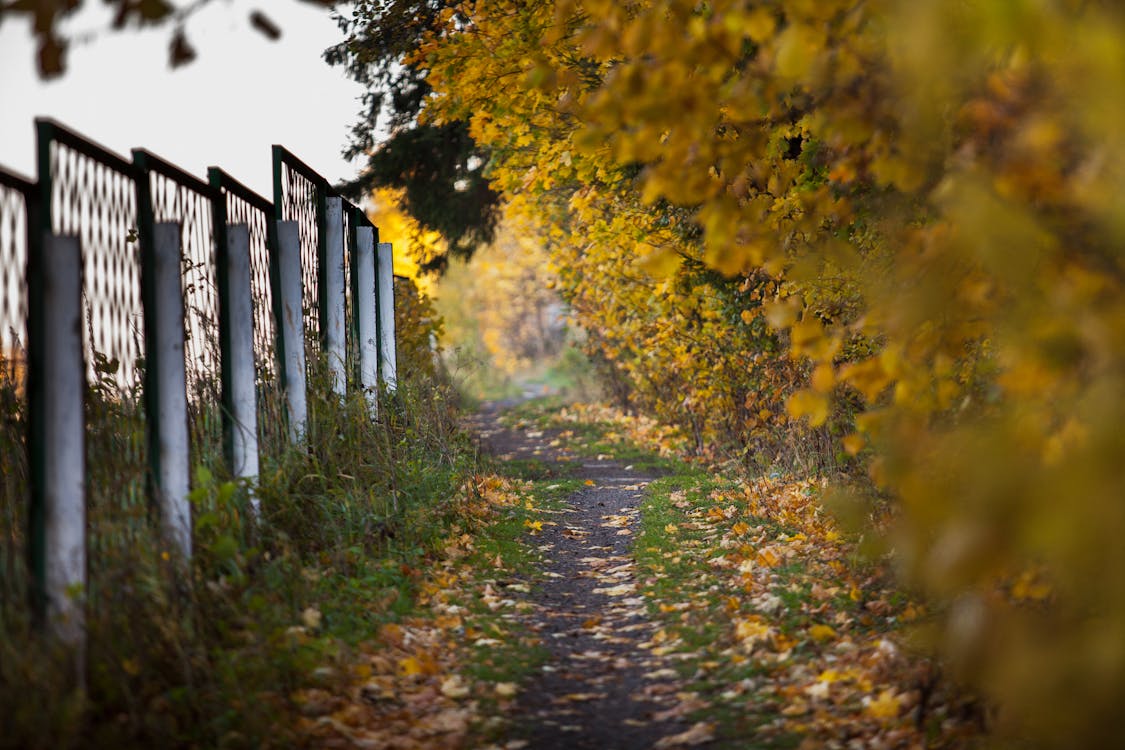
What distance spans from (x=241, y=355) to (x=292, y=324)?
95 cm

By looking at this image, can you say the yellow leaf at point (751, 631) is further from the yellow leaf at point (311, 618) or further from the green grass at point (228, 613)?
the yellow leaf at point (311, 618)

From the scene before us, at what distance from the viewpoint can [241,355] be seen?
5508mm

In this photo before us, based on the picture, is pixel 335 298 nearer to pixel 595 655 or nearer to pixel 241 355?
pixel 241 355

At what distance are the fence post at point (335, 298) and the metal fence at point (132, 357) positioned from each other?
41 centimetres

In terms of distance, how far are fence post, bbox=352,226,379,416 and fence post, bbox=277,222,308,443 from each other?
203cm

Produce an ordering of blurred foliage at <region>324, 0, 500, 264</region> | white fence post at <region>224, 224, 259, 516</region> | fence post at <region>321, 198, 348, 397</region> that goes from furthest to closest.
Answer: blurred foliage at <region>324, 0, 500, 264</region>, fence post at <region>321, 198, 348, 397</region>, white fence post at <region>224, 224, 259, 516</region>

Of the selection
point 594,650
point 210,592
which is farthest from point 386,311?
point 210,592

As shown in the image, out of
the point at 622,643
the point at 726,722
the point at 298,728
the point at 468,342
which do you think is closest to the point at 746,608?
the point at 622,643

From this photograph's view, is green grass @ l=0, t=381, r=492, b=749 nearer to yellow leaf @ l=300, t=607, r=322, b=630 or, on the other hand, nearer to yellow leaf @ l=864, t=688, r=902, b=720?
yellow leaf @ l=300, t=607, r=322, b=630

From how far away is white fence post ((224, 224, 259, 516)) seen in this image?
5.46 meters

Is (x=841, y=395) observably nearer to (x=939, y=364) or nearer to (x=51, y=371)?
(x=939, y=364)

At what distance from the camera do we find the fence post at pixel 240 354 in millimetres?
5465

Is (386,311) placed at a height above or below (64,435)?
above

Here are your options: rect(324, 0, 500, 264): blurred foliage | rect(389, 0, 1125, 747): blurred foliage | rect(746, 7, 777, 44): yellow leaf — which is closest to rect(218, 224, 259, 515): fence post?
rect(389, 0, 1125, 747): blurred foliage
